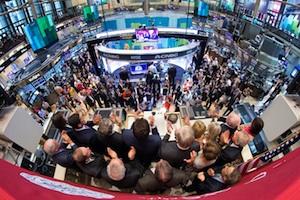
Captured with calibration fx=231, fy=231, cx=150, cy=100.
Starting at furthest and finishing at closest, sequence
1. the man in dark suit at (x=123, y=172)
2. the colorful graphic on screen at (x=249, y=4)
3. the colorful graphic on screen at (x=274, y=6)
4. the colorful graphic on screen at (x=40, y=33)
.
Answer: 1. the colorful graphic on screen at (x=249, y=4)
2. the colorful graphic on screen at (x=274, y=6)
3. the colorful graphic on screen at (x=40, y=33)
4. the man in dark suit at (x=123, y=172)

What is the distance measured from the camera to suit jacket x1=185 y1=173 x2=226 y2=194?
216 cm

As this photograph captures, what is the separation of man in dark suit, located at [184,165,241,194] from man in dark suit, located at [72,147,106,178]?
93 centimetres

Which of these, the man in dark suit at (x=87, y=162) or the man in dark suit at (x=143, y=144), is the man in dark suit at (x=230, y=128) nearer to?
the man in dark suit at (x=143, y=144)

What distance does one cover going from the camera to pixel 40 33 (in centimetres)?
730

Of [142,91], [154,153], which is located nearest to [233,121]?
[154,153]

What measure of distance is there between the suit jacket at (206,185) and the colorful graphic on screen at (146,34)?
25.3 ft

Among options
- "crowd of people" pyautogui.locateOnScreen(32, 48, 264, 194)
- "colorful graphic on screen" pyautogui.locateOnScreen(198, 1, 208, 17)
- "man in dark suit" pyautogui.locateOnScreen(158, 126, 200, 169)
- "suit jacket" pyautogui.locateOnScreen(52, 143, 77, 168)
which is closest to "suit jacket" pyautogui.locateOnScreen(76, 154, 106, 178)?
"crowd of people" pyautogui.locateOnScreen(32, 48, 264, 194)

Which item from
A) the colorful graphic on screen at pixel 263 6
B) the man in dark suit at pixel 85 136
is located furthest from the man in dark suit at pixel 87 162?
the colorful graphic on screen at pixel 263 6

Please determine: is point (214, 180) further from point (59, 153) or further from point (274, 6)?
point (274, 6)

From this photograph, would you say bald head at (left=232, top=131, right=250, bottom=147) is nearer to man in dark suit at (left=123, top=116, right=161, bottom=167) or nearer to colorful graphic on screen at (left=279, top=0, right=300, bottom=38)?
man in dark suit at (left=123, top=116, right=161, bottom=167)

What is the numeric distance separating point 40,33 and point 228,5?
1020 cm

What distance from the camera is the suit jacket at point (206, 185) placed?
2.16 meters

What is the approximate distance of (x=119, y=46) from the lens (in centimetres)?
1477

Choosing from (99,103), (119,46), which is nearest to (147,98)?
(99,103)
